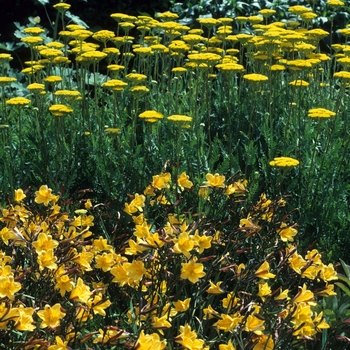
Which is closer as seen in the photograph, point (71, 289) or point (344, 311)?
point (71, 289)

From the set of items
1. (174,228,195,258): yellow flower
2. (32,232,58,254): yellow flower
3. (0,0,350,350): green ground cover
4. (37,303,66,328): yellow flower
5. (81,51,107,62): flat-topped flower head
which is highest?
(81,51,107,62): flat-topped flower head

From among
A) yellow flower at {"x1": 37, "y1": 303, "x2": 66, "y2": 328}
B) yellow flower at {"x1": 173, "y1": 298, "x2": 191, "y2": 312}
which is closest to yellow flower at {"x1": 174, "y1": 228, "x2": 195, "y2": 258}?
yellow flower at {"x1": 173, "y1": 298, "x2": 191, "y2": 312}

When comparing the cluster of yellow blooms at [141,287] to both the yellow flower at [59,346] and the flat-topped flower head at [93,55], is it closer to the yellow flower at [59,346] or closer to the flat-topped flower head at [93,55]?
the yellow flower at [59,346]

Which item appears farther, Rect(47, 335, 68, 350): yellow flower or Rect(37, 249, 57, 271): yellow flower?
Rect(37, 249, 57, 271): yellow flower

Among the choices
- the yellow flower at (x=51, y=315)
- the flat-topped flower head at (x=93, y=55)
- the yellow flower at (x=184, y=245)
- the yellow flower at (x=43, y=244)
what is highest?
the flat-topped flower head at (x=93, y=55)

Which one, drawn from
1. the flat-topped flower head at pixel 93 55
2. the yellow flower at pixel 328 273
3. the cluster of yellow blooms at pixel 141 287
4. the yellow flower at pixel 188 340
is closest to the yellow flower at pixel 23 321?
the cluster of yellow blooms at pixel 141 287

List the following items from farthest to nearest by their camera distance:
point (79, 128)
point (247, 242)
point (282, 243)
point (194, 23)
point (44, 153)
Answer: point (194, 23) → point (79, 128) → point (44, 153) → point (247, 242) → point (282, 243)

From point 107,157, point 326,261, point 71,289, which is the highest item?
point 71,289

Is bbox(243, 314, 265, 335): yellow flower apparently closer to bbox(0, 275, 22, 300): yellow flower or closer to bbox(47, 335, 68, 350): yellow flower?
bbox(47, 335, 68, 350): yellow flower

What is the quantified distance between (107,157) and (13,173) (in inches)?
16.8

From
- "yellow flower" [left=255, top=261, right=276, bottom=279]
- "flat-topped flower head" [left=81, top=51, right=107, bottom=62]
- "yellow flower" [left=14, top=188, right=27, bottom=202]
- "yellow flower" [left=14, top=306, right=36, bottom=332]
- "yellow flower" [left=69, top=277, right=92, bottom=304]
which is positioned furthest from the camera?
"flat-topped flower head" [left=81, top=51, right=107, bottom=62]

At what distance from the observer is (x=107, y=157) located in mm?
3451

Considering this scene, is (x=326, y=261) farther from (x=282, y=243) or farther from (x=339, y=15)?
(x=339, y=15)

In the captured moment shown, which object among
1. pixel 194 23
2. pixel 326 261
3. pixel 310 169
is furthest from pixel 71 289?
pixel 194 23
